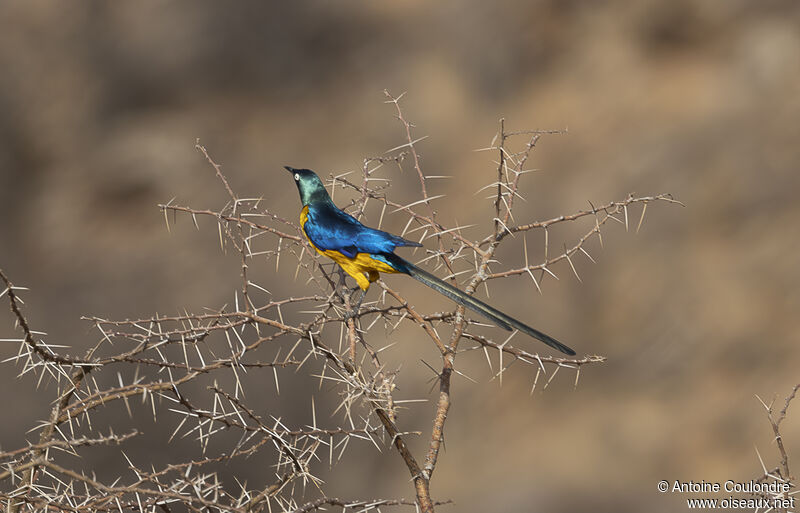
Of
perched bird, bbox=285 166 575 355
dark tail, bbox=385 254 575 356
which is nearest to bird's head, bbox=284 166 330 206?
perched bird, bbox=285 166 575 355

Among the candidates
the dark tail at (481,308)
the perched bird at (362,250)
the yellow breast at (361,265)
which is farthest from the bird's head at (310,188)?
the dark tail at (481,308)

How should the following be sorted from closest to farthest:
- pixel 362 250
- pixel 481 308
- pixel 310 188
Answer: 1. pixel 481 308
2. pixel 362 250
3. pixel 310 188

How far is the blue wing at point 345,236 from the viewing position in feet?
6.06

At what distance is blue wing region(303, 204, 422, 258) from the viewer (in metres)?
1.85

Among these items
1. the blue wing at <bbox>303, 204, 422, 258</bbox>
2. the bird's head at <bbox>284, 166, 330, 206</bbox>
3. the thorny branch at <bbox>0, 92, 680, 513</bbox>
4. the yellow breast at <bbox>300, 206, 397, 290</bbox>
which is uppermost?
the bird's head at <bbox>284, 166, 330, 206</bbox>

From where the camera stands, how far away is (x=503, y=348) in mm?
1721

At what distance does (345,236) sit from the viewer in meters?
1.88

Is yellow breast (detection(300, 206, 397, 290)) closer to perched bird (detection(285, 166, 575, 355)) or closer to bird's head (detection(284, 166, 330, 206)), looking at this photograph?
perched bird (detection(285, 166, 575, 355))

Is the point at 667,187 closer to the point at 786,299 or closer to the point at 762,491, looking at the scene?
the point at 786,299

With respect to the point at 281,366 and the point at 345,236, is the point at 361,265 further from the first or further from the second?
the point at 281,366

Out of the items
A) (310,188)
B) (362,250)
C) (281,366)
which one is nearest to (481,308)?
(362,250)

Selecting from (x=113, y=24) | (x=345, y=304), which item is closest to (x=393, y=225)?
(x=113, y=24)

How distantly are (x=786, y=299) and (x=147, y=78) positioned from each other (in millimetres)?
4957

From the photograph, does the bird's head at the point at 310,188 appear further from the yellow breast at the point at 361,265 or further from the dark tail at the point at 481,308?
the dark tail at the point at 481,308
